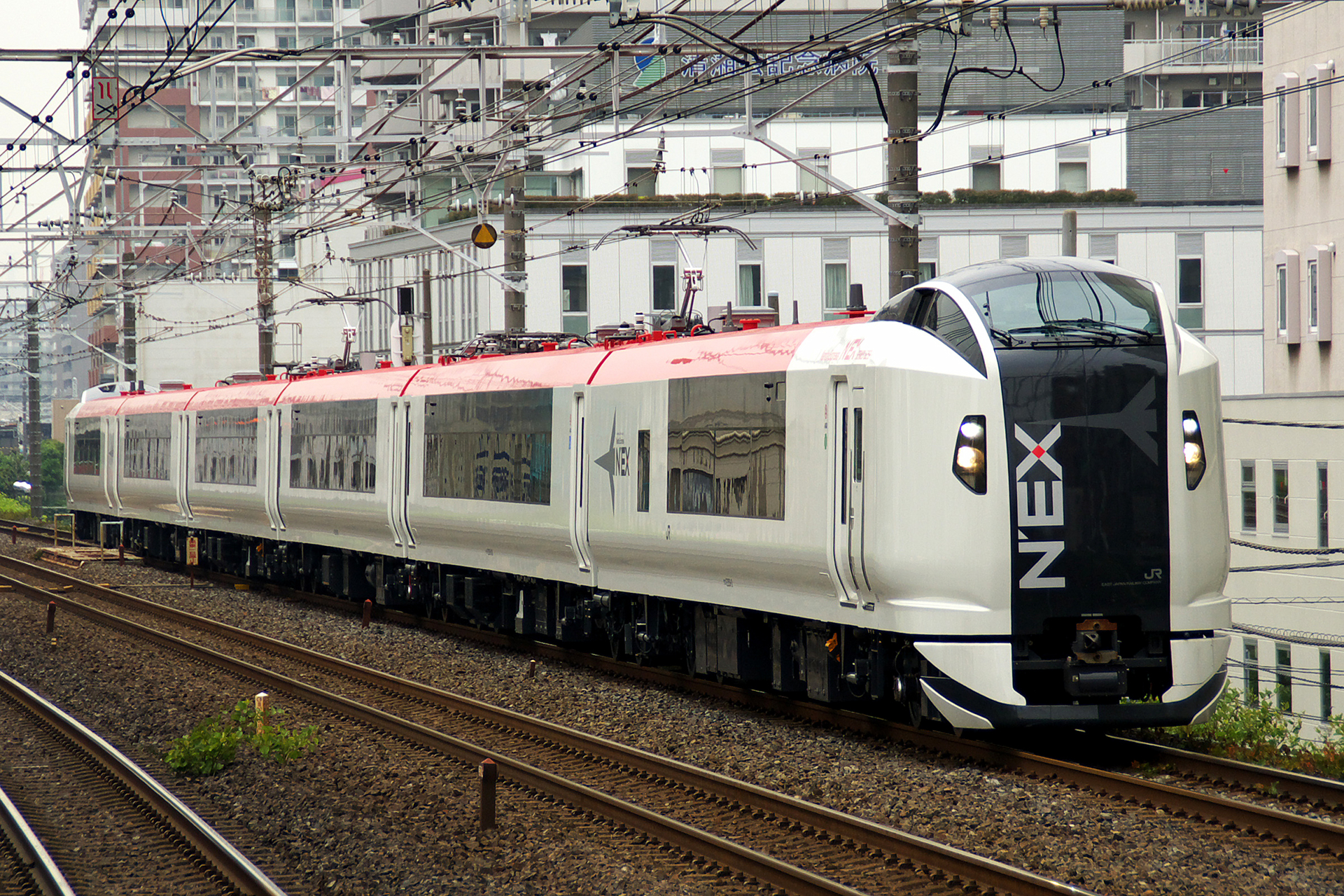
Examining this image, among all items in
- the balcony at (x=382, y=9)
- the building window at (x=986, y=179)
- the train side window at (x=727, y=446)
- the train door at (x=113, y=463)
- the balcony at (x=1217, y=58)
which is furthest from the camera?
the balcony at (x=382, y=9)

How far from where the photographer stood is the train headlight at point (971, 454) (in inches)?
425

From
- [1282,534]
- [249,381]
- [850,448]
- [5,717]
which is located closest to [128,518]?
[249,381]

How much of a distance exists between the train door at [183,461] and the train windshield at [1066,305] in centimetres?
2300

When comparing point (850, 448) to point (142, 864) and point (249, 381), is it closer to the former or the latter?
point (142, 864)

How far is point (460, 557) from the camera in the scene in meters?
19.8

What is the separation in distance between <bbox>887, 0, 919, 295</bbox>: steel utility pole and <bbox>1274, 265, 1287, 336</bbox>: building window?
13.5 m

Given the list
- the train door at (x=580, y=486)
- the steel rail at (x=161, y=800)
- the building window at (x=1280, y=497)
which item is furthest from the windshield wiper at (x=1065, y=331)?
the building window at (x=1280, y=497)

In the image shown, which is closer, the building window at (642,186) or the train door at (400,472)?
the train door at (400,472)

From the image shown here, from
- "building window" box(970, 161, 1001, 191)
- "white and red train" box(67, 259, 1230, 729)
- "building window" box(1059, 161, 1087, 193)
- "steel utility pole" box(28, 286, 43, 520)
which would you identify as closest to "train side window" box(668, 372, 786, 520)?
"white and red train" box(67, 259, 1230, 729)

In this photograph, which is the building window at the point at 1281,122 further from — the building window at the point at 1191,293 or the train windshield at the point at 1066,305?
the building window at the point at 1191,293

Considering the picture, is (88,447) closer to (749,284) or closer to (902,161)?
(749,284)

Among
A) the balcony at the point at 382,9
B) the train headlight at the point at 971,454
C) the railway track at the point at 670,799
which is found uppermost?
the balcony at the point at 382,9

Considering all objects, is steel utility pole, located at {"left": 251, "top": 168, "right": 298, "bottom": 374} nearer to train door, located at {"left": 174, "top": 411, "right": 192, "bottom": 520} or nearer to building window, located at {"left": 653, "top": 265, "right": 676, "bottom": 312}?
train door, located at {"left": 174, "top": 411, "right": 192, "bottom": 520}

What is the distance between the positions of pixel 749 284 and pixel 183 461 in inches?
973
